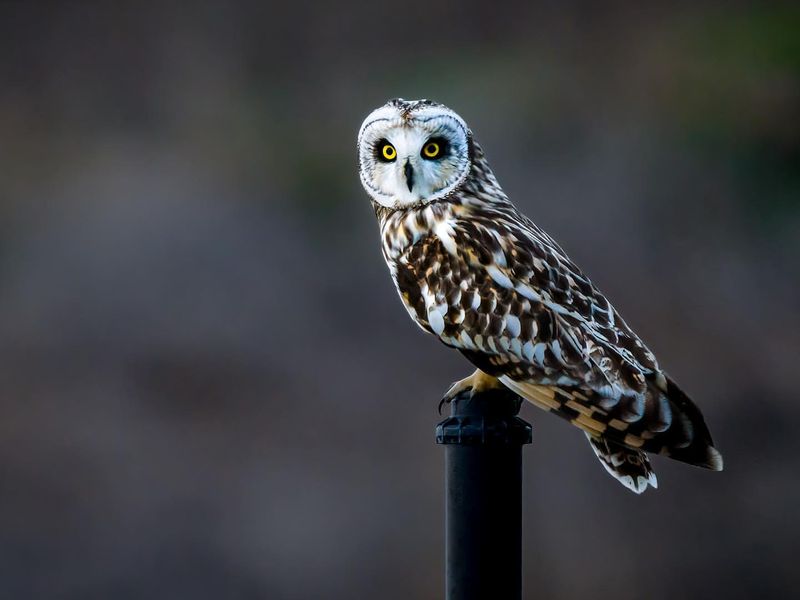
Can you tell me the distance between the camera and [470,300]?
1397mm

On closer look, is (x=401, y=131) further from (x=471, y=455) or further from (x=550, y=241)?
(x=471, y=455)

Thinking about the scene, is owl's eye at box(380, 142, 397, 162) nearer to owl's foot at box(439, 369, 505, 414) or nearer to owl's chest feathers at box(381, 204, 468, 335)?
owl's chest feathers at box(381, 204, 468, 335)

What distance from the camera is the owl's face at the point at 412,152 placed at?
4.68 ft

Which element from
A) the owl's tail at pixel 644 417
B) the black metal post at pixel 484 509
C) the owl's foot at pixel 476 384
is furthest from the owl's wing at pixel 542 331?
the black metal post at pixel 484 509

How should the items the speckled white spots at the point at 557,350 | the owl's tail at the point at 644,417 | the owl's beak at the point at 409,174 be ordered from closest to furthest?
1. the owl's tail at the point at 644,417
2. the speckled white spots at the point at 557,350
3. the owl's beak at the point at 409,174

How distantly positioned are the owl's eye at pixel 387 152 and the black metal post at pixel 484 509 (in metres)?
0.57

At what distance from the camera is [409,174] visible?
1.46 meters

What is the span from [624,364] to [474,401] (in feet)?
1.10

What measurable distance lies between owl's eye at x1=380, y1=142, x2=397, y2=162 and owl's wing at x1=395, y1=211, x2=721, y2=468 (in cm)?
13

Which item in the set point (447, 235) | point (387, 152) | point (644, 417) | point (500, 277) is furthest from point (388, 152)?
point (644, 417)

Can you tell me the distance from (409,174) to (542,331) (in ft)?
1.08

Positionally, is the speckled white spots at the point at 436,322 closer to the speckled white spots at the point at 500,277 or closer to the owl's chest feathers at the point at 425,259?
the owl's chest feathers at the point at 425,259

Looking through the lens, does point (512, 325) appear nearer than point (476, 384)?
Yes

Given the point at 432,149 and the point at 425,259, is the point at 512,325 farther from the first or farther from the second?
the point at 432,149
